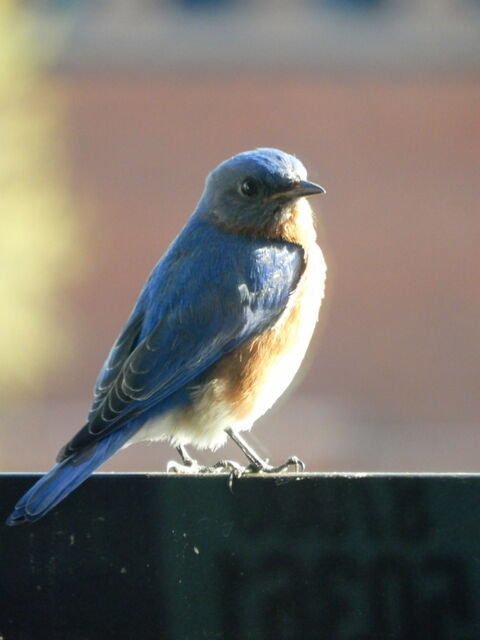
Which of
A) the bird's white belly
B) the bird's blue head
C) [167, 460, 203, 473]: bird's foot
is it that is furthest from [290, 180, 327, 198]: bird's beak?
[167, 460, 203, 473]: bird's foot

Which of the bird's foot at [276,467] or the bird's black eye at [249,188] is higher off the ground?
the bird's black eye at [249,188]

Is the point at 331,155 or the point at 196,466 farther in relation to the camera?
the point at 331,155

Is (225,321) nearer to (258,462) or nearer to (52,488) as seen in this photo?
(258,462)

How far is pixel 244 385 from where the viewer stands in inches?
153

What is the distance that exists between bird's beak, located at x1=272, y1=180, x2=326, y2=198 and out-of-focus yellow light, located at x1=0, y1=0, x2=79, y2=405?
466 centimetres

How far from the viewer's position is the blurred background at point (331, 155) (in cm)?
1709

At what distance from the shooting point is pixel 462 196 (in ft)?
57.2

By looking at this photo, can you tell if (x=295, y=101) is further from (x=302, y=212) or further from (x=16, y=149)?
(x=302, y=212)

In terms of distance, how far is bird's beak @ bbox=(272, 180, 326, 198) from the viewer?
3994 mm

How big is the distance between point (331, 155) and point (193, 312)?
44.6ft

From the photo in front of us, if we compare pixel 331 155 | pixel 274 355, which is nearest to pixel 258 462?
pixel 274 355

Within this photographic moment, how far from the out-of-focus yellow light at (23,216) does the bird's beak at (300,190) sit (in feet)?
15.3

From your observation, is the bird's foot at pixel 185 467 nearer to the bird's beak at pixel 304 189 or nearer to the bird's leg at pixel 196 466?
the bird's leg at pixel 196 466

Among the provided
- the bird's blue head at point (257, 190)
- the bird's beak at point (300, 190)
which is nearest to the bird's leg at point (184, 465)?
the bird's blue head at point (257, 190)
